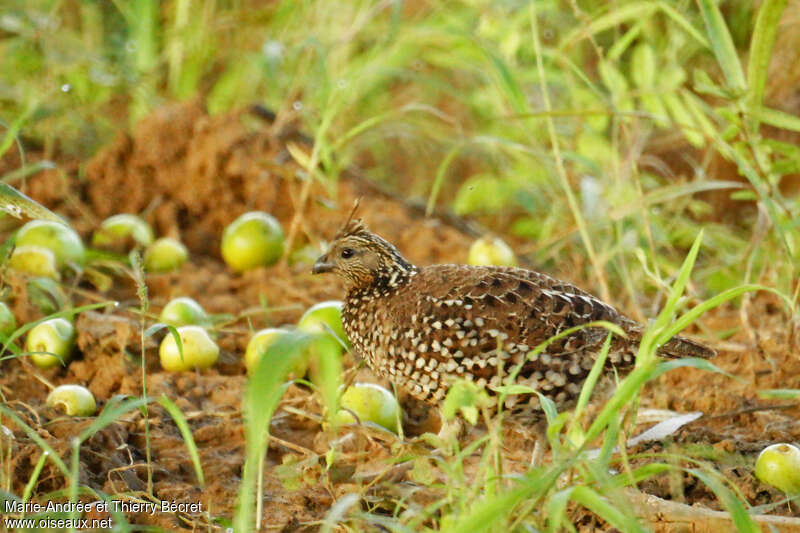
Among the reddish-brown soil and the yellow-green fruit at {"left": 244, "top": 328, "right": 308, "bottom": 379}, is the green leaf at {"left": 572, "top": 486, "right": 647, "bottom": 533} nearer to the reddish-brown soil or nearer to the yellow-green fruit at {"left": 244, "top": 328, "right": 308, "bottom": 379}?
the reddish-brown soil

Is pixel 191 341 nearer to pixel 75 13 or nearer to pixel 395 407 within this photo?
pixel 395 407

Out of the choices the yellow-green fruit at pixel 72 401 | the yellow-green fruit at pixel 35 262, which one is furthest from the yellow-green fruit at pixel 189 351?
the yellow-green fruit at pixel 35 262

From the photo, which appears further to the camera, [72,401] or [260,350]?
[260,350]

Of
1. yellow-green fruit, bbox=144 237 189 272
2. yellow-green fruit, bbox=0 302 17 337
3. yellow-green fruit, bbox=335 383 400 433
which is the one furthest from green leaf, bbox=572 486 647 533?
yellow-green fruit, bbox=144 237 189 272

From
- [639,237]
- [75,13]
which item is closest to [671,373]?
[639,237]

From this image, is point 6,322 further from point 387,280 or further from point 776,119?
point 776,119

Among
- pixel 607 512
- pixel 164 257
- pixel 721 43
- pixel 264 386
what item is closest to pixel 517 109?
pixel 721 43
